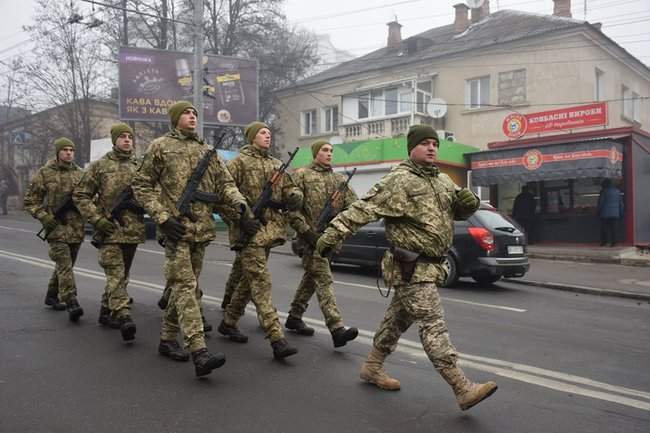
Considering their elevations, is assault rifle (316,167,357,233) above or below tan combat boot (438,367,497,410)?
above

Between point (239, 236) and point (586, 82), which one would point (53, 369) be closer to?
Answer: point (239, 236)

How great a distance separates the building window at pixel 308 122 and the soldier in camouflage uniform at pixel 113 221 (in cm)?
2421

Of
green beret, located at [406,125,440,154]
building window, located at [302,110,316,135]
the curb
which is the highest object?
building window, located at [302,110,316,135]

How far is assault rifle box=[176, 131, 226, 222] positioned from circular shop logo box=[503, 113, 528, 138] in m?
14.7

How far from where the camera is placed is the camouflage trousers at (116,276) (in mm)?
5258

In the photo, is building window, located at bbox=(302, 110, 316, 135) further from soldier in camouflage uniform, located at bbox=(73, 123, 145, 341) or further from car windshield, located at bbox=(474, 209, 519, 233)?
soldier in camouflage uniform, located at bbox=(73, 123, 145, 341)

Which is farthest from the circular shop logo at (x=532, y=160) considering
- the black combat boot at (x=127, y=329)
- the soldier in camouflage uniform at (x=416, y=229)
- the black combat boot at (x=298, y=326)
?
the black combat boot at (x=127, y=329)

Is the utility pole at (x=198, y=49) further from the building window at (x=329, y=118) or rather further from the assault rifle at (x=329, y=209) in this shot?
the assault rifle at (x=329, y=209)

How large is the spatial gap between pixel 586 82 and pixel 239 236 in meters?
19.5

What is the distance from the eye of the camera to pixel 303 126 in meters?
30.0

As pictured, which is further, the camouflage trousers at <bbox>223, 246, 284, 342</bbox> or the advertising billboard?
the advertising billboard

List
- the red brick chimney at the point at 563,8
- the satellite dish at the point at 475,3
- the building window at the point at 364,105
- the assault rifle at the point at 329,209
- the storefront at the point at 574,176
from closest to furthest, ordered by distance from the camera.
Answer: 1. the assault rifle at the point at 329,209
2. the storefront at the point at 574,176
3. the red brick chimney at the point at 563,8
4. the building window at the point at 364,105
5. the satellite dish at the point at 475,3

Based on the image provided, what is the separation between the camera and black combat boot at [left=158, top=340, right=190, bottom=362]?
14.9ft

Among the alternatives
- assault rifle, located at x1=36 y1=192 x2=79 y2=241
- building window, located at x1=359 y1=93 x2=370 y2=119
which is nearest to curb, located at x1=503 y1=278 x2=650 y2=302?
assault rifle, located at x1=36 y1=192 x2=79 y2=241
